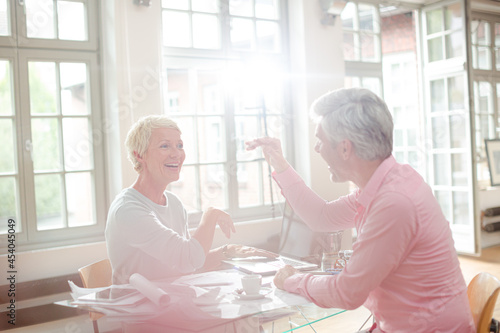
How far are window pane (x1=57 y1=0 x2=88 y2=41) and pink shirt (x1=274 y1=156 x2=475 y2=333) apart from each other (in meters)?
2.99

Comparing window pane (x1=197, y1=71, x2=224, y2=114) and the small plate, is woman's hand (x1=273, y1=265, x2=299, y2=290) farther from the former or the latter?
window pane (x1=197, y1=71, x2=224, y2=114)

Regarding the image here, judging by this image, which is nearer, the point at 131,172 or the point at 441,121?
the point at 131,172

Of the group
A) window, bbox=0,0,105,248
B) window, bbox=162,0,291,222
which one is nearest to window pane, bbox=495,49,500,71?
window, bbox=162,0,291,222

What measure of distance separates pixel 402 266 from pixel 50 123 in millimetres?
2999

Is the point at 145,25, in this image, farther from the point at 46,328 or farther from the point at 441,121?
the point at 441,121

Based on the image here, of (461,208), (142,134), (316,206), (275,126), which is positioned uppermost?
(275,126)

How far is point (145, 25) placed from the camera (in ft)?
12.5

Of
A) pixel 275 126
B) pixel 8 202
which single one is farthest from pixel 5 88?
pixel 275 126

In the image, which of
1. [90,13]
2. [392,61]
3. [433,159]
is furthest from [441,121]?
[90,13]

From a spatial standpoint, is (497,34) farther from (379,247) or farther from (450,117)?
(379,247)

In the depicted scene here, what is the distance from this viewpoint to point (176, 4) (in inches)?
168

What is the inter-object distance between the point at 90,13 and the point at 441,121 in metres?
4.32

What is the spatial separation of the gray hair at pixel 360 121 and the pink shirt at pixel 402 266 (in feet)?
0.21

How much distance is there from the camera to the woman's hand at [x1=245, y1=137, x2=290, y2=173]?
6.72 ft
